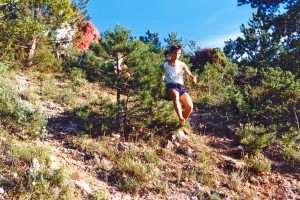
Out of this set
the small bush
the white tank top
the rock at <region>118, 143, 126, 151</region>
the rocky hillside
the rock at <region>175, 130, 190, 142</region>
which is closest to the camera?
the rocky hillside

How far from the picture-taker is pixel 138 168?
5.47 metres

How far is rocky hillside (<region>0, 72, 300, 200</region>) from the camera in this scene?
4.73 meters

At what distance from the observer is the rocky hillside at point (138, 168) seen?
4.73m

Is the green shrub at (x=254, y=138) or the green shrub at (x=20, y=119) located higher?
the green shrub at (x=20, y=119)

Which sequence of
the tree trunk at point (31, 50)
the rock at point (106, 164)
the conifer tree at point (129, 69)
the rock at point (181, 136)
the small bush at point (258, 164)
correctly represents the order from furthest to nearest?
the tree trunk at point (31, 50), the rock at point (181, 136), the conifer tree at point (129, 69), the small bush at point (258, 164), the rock at point (106, 164)

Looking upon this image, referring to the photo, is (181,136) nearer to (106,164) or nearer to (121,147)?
(121,147)

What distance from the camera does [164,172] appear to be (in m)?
5.77

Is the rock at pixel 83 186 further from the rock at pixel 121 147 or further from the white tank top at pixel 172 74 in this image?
the white tank top at pixel 172 74

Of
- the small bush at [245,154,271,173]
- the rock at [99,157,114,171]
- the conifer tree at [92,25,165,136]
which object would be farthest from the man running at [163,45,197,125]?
the rock at [99,157,114,171]

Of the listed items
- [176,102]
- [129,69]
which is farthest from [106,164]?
[129,69]

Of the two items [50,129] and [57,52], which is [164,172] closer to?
[50,129]

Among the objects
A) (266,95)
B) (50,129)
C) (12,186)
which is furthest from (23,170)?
(266,95)

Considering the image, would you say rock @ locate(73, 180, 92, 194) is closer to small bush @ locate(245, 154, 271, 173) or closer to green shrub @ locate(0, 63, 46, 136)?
green shrub @ locate(0, 63, 46, 136)

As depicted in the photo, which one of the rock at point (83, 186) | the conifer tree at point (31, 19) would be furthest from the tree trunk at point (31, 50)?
the rock at point (83, 186)
